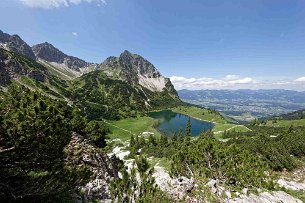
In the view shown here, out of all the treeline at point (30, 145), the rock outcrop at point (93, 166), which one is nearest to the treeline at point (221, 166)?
the rock outcrop at point (93, 166)

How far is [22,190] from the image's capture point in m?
18.8

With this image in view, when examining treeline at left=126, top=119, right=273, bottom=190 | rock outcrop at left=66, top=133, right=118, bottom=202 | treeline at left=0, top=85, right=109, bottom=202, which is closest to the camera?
treeline at left=0, top=85, right=109, bottom=202

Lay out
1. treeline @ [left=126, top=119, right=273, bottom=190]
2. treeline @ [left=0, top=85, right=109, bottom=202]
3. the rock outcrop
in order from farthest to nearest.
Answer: treeline @ [left=126, top=119, right=273, bottom=190] → the rock outcrop → treeline @ [left=0, top=85, right=109, bottom=202]

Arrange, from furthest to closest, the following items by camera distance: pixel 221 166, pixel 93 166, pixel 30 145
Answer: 1. pixel 221 166
2. pixel 93 166
3. pixel 30 145

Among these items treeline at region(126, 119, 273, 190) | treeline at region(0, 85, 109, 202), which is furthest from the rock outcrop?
treeline at region(126, 119, 273, 190)

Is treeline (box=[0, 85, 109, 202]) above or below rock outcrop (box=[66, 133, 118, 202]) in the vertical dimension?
above

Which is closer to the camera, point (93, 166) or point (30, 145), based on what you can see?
point (30, 145)

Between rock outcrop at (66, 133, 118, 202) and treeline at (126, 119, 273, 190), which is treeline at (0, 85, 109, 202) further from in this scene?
treeline at (126, 119, 273, 190)

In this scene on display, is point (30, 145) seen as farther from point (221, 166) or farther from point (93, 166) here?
point (221, 166)

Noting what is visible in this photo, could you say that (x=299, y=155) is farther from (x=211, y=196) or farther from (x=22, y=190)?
(x=22, y=190)

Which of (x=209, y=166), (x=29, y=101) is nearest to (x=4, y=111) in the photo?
(x=29, y=101)

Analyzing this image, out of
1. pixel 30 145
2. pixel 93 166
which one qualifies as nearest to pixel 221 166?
pixel 93 166

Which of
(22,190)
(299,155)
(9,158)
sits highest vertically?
(9,158)

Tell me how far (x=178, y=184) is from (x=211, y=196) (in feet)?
13.6
